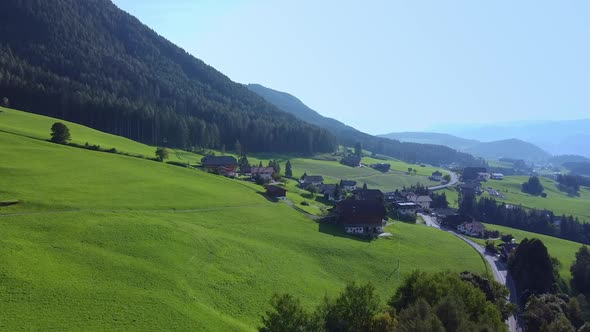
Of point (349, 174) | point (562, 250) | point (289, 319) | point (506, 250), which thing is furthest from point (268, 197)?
point (349, 174)

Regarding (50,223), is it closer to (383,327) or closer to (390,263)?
(383,327)

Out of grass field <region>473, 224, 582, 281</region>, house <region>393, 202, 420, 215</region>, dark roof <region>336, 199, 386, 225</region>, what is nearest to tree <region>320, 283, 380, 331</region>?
dark roof <region>336, 199, 386, 225</region>

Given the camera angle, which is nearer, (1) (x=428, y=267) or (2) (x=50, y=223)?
(2) (x=50, y=223)

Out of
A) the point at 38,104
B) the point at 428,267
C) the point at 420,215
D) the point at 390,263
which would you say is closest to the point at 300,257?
the point at 390,263

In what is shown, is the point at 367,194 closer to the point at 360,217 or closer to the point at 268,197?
the point at 360,217

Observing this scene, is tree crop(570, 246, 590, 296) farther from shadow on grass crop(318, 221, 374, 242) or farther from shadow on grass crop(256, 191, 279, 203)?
shadow on grass crop(256, 191, 279, 203)

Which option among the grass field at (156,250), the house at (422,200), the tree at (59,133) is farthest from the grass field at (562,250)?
the tree at (59,133)
